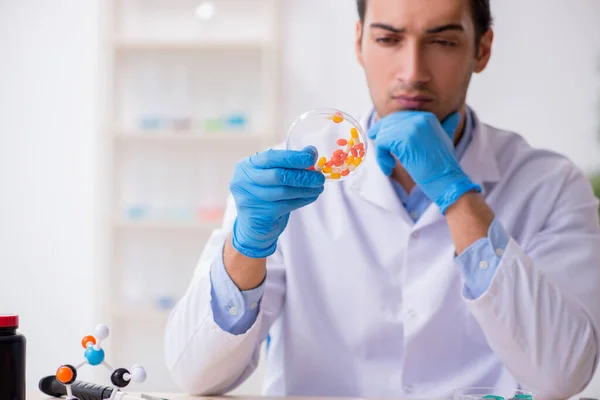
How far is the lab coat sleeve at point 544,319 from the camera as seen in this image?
1433 mm

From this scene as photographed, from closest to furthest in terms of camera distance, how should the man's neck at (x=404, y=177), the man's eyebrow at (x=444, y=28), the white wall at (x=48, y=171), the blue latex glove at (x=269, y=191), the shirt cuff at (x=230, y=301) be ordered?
the blue latex glove at (x=269, y=191) < the shirt cuff at (x=230, y=301) < the man's eyebrow at (x=444, y=28) < the man's neck at (x=404, y=177) < the white wall at (x=48, y=171)

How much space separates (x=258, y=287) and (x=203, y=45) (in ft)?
7.83

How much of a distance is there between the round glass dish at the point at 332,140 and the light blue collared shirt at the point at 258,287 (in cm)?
29

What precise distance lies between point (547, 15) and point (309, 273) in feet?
8.98

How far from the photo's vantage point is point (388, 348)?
5.37 feet

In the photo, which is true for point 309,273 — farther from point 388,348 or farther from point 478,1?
point 478,1

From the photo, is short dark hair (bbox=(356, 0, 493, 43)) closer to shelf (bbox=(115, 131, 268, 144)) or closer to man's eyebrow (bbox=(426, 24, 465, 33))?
man's eyebrow (bbox=(426, 24, 465, 33))

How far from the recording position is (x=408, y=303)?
1624 mm

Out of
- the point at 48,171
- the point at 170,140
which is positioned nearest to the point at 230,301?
the point at 170,140

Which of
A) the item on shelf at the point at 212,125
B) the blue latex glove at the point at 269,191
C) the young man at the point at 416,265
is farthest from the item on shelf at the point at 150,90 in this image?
the blue latex glove at the point at 269,191

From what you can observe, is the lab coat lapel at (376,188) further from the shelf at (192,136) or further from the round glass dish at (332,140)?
the shelf at (192,136)

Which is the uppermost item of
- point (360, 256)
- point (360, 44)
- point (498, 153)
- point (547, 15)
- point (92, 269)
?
point (547, 15)

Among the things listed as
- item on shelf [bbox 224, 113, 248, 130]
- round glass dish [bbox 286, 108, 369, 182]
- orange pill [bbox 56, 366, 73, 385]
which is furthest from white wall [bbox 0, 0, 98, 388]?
orange pill [bbox 56, 366, 73, 385]

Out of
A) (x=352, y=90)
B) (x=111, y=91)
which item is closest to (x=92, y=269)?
(x=111, y=91)
